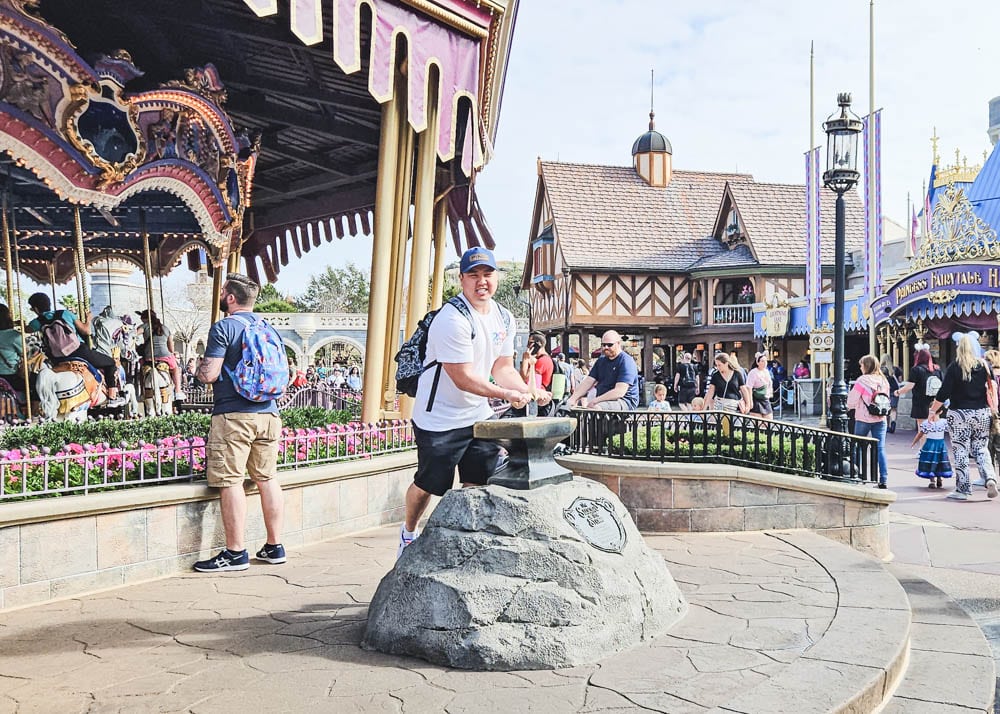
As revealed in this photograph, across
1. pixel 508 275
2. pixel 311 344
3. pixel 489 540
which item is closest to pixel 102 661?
pixel 489 540

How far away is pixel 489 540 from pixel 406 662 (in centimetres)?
66

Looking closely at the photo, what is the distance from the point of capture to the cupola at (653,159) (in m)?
39.4

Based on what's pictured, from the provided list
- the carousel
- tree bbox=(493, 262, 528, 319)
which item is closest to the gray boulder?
the carousel

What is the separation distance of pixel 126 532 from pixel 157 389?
6608 mm

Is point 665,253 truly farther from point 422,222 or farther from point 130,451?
point 130,451

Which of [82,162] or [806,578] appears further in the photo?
[82,162]

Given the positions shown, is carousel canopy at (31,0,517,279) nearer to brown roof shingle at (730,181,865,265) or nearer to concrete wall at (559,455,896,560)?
concrete wall at (559,455,896,560)

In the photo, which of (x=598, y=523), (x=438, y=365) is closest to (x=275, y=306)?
(x=438, y=365)

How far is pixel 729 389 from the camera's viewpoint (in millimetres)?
11094

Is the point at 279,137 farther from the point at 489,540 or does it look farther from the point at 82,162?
the point at 489,540

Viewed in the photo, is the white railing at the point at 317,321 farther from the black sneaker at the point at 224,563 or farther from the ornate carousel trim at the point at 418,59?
the black sneaker at the point at 224,563

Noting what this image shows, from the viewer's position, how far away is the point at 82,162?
757 cm

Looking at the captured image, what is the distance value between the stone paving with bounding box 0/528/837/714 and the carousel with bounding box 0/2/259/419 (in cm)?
430

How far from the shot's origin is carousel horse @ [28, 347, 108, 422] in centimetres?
897
